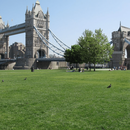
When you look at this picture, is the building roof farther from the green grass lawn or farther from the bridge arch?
the green grass lawn

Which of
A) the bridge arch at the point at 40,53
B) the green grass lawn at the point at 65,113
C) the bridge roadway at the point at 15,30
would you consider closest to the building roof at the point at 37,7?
the bridge roadway at the point at 15,30

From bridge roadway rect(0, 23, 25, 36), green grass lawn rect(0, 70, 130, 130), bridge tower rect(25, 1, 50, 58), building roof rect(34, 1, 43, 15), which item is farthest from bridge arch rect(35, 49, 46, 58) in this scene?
green grass lawn rect(0, 70, 130, 130)

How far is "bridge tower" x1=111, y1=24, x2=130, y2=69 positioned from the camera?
7644 cm

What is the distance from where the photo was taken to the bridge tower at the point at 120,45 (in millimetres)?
76438

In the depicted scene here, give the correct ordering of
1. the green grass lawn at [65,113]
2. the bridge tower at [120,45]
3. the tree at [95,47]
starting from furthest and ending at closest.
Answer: the bridge tower at [120,45] < the tree at [95,47] < the green grass lawn at [65,113]

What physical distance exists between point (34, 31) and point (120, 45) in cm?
3814

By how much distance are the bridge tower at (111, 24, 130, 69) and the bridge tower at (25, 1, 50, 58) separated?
3076cm

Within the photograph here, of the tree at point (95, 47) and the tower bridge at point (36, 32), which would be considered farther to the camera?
the tower bridge at point (36, 32)

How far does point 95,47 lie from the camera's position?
42.5 meters

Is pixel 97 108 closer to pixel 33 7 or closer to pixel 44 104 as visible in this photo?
pixel 44 104

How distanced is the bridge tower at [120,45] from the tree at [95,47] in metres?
33.2

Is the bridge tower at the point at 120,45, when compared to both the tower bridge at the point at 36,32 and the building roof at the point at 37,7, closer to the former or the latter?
the tower bridge at the point at 36,32

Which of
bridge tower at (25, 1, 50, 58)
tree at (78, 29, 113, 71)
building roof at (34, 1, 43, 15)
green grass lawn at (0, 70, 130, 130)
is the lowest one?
green grass lawn at (0, 70, 130, 130)

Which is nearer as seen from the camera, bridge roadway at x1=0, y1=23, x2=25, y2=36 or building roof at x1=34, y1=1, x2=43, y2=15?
building roof at x1=34, y1=1, x2=43, y2=15
